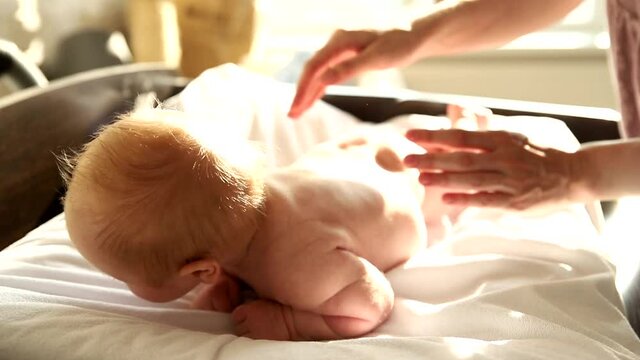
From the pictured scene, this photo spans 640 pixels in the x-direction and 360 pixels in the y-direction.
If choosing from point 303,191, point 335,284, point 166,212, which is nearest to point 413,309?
point 335,284

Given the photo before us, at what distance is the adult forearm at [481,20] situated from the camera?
1061mm

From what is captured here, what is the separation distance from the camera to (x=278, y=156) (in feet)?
4.12

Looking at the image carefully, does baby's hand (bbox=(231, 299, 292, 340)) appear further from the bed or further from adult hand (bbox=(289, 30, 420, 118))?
adult hand (bbox=(289, 30, 420, 118))

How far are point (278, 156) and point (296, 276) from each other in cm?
47

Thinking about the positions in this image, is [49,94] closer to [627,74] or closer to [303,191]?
[303,191]

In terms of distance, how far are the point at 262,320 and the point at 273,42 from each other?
61.7 inches

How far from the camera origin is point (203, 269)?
30.6 inches

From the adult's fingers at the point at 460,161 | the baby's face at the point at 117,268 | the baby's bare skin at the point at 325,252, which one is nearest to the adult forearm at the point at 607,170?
the adult's fingers at the point at 460,161

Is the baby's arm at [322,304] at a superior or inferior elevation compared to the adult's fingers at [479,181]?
inferior

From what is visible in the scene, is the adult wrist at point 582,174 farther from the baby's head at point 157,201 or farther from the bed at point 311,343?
the baby's head at point 157,201

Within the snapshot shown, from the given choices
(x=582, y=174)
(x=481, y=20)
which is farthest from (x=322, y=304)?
(x=481, y=20)

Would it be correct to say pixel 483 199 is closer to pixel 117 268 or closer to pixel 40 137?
pixel 117 268

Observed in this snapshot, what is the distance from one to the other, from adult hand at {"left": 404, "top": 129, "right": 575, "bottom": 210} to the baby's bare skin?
Result: 0.10 m

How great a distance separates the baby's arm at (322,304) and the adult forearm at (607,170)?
0.90 feet
